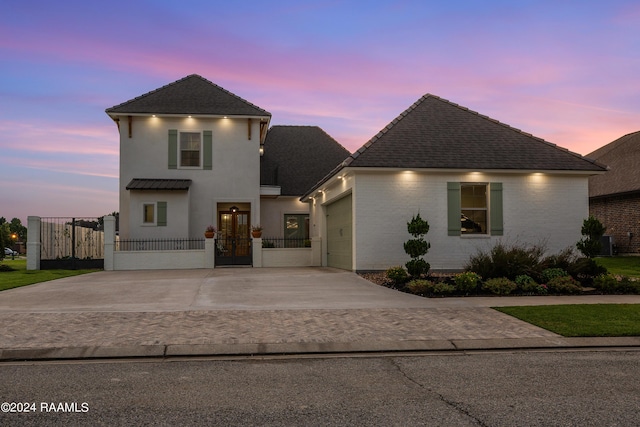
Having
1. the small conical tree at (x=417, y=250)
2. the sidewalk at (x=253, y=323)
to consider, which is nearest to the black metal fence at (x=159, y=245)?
the sidewalk at (x=253, y=323)

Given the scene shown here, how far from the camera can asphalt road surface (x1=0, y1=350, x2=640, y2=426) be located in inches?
165

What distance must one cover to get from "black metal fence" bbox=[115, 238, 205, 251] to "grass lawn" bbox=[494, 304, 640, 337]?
1647 cm

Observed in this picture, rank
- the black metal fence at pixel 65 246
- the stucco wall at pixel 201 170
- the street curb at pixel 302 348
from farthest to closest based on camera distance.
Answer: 1. the stucco wall at pixel 201 170
2. the black metal fence at pixel 65 246
3. the street curb at pixel 302 348

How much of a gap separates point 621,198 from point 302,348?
26.8 m

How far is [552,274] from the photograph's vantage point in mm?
13250

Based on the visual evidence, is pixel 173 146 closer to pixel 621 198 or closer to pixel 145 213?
pixel 145 213

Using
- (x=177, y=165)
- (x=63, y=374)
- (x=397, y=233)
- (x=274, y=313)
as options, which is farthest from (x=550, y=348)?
(x=177, y=165)

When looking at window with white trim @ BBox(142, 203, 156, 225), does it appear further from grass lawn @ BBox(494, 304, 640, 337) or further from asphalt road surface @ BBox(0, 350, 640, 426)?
asphalt road surface @ BBox(0, 350, 640, 426)

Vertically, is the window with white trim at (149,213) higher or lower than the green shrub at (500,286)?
higher

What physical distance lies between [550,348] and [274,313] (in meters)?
4.69

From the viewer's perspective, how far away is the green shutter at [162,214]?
920 inches

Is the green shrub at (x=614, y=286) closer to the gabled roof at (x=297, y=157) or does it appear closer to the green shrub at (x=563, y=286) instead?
the green shrub at (x=563, y=286)

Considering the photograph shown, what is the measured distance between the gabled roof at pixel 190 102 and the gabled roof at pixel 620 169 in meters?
19.2

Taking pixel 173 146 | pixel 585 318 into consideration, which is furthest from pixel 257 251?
pixel 585 318
